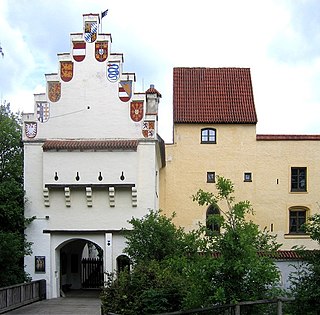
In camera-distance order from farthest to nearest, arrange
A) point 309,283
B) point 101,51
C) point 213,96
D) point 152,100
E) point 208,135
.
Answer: point 213,96 → point 208,135 → point 152,100 → point 101,51 → point 309,283

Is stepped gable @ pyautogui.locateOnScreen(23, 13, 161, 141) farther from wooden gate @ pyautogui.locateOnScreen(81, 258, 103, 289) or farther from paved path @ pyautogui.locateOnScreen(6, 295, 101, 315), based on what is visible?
wooden gate @ pyautogui.locateOnScreen(81, 258, 103, 289)

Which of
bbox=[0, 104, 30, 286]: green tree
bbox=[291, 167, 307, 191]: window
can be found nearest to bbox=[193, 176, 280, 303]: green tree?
bbox=[0, 104, 30, 286]: green tree

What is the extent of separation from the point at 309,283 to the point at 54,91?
2132 cm

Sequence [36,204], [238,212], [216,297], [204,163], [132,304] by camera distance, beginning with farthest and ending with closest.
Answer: [204,163]
[36,204]
[132,304]
[238,212]
[216,297]

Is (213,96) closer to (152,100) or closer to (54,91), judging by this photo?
(152,100)

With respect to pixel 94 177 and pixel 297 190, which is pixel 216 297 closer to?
pixel 94 177

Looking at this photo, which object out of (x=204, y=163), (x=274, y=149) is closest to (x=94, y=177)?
(x=204, y=163)

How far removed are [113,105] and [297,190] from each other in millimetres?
13166

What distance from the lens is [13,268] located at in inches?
1152

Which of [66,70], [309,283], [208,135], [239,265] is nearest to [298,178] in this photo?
[208,135]

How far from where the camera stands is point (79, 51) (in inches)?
1272

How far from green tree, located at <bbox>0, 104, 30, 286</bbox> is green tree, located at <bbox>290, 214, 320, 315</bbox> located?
16.6 meters

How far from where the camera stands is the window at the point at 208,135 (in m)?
37.7

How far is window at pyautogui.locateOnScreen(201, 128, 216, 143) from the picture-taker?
124ft
